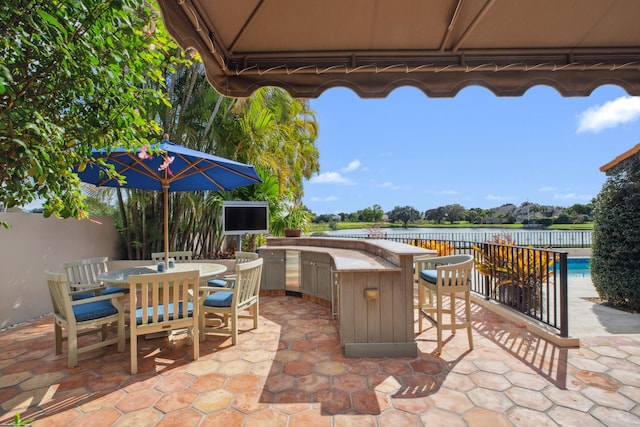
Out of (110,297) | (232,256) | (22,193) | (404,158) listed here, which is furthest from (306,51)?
(404,158)

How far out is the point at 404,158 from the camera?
3366 centimetres

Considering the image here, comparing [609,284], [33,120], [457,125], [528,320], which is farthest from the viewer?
[457,125]

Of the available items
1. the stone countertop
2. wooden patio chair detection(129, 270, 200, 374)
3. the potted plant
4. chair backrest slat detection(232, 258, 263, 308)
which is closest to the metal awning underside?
the stone countertop

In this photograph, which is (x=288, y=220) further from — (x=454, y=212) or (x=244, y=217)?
(x=454, y=212)

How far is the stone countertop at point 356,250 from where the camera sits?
309 centimetres

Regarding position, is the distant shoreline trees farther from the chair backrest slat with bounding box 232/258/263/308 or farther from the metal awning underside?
the metal awning underside

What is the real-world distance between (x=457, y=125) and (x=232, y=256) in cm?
2563

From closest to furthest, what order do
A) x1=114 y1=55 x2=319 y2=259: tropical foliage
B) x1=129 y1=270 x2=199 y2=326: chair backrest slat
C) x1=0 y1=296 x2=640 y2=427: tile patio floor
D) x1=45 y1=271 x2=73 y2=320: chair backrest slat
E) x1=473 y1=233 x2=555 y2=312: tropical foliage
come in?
x1=0 y1=296 x2=640 y2=427: tile patio floor, x1=129 y1=270 x2=199 y2=326: chair backrest slat, x1=45 y1=271 x2=73 y2=320: chair backrest slat, x1=473 y1=233 x2=555 y2=312: tropical foliage, x1=114 y1=55 x2=319 y2=259: tropical foliage

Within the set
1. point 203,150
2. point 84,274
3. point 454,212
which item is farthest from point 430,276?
point 454,212

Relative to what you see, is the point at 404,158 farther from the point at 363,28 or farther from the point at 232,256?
the point at 363,28

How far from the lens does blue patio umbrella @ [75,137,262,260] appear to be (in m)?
3.32

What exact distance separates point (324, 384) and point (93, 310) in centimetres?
243

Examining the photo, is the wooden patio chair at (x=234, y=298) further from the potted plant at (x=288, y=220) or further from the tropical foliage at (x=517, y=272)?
the tropical foliage at (x=517, y=272)

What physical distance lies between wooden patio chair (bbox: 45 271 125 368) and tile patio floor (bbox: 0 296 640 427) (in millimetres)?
167
